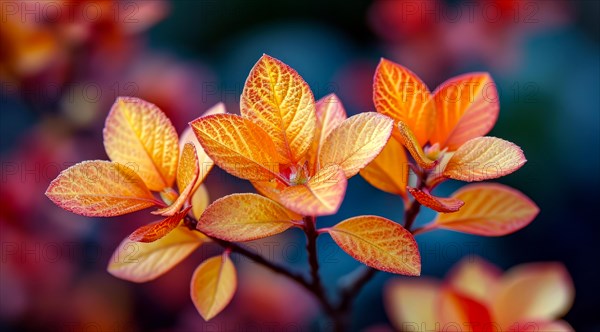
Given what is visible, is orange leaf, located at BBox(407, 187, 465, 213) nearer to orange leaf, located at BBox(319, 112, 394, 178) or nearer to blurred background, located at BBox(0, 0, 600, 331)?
orange leaf, located at BBox(319, 112, 394, 178)

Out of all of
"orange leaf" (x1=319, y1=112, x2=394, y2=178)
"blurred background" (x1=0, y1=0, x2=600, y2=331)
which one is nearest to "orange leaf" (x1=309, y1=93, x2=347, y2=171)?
"orange leaf" (x1=319, y1=112, x2=394, y2=178)

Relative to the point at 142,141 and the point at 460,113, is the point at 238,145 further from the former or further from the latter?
the point at 460,113

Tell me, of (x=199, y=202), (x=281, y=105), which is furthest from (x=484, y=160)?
(x=199, y=202)

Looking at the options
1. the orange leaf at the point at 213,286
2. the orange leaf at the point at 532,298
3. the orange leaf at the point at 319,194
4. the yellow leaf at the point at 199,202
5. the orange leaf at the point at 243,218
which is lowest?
the orange leaf at the point at 532,298

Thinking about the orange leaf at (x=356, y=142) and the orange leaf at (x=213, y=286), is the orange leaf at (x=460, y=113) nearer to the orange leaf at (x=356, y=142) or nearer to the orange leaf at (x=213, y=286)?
the orange leaf at (x=356, y=142)

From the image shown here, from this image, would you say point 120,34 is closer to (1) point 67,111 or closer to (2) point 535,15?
(1) point 67,111

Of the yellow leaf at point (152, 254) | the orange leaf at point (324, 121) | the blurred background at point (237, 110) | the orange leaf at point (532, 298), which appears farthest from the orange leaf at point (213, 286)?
the orange leaf at point (532, 298)
